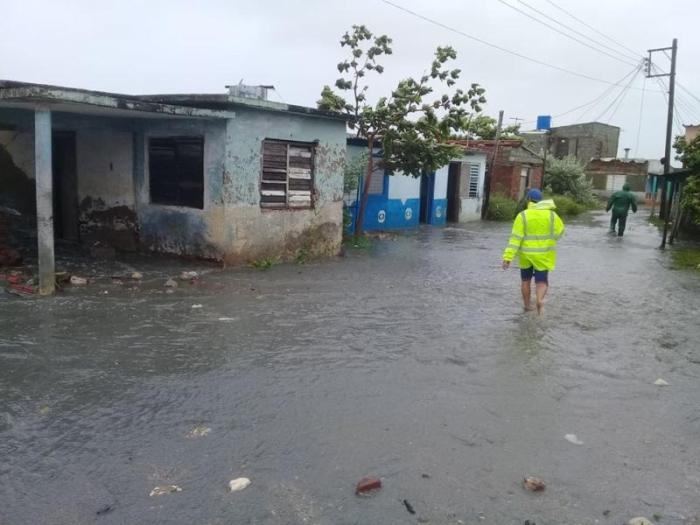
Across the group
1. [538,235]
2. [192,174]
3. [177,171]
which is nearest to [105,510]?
[538,235]

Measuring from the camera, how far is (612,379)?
5645mm

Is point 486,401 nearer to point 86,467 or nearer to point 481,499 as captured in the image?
point 481,499

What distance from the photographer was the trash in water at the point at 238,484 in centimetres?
352

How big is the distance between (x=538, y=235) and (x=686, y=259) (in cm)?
842

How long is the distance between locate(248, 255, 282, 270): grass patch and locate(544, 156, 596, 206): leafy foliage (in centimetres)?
2552

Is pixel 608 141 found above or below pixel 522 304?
above

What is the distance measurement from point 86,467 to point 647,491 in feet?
10.9

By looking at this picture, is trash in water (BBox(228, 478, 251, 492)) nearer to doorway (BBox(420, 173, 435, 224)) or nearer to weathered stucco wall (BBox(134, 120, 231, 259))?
weathered stucco wall (BBox(134, 120, 231, 259))

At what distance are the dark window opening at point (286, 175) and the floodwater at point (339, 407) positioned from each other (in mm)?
2606

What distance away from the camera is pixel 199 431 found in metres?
4.27

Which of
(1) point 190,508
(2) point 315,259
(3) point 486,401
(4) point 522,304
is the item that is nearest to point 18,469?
(1) point 190,508

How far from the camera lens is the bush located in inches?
984

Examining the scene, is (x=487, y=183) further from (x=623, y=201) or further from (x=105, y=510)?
(x=105, y=510)

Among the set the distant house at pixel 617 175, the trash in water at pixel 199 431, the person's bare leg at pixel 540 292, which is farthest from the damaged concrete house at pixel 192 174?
the distant house at pixel 617 175
